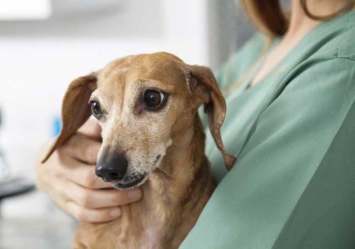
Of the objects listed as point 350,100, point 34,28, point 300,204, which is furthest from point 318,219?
point 34,28

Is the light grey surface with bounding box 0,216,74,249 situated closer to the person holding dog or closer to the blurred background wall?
the blurred background wall

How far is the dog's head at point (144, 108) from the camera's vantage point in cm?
71

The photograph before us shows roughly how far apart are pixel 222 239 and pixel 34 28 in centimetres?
115

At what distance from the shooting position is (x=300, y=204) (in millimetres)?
673

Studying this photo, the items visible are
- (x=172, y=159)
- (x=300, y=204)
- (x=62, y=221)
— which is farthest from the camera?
(x=62, y=221)

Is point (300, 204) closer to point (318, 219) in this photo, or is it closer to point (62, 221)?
point (318, 219)

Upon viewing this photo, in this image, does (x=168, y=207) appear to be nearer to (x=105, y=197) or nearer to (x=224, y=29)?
(x=105, y=197)

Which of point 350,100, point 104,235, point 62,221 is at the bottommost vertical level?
point 62,221

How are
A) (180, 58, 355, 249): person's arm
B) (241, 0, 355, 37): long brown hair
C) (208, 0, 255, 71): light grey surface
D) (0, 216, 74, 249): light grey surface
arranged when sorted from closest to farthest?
(180, 58, 355, 249): person's arm → (241, 0, 355, 37): long brown hair → (0, 216, 74, 249): light grey surface → (208, 0, 255, 71): light grey surface

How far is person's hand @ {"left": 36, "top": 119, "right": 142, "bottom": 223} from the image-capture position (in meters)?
0.83

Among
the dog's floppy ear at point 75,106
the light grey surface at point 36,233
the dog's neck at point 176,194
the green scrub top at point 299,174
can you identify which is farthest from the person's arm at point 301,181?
the light grey surface at point 36,233

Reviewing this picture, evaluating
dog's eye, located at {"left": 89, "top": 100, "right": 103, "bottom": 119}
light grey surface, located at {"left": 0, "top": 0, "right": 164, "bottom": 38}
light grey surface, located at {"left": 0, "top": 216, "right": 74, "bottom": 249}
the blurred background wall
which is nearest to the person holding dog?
dog's eye, located at {"left": 89, "top": 100, "right": 103, "bottom": 119}

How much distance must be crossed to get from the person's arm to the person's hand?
0.49 ft

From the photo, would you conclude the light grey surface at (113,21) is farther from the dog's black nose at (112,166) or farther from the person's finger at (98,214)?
the dog's black nose at (112,166)
